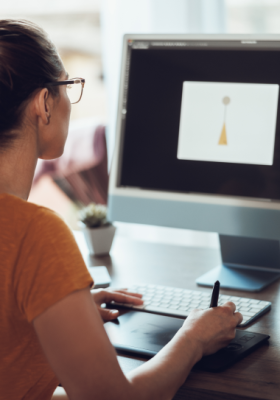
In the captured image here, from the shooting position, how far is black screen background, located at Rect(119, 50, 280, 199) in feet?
3.34

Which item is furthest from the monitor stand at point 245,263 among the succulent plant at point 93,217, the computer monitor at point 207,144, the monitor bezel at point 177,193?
the succulent plant at point 93,217

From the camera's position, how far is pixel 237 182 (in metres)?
1.03

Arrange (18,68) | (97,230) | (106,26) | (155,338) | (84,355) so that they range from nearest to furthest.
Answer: (84,355) → (18,68) → (155,338) → (97,230) → (106,26)

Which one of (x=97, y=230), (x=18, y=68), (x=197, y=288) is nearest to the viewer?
(x=18, y=68)

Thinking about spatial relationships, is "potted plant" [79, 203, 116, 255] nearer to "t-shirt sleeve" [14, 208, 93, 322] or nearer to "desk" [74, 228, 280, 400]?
"desk" [74, 228, 280, 400]

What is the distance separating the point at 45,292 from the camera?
56cm

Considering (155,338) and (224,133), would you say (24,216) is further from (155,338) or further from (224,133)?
(224,133)

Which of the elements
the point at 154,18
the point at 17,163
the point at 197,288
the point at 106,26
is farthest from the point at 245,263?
the point at 106,26

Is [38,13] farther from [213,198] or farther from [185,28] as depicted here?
[213,198]

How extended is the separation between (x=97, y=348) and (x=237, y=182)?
59cm

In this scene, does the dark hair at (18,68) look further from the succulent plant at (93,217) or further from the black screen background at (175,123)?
the succulent plant at (93,217)

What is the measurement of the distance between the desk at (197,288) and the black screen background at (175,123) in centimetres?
22

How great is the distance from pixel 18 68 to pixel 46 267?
0.29 meters

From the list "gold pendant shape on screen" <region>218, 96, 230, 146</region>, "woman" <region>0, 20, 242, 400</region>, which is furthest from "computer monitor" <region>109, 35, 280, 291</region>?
"woman" <region>0, 20, 242, 400</region>
